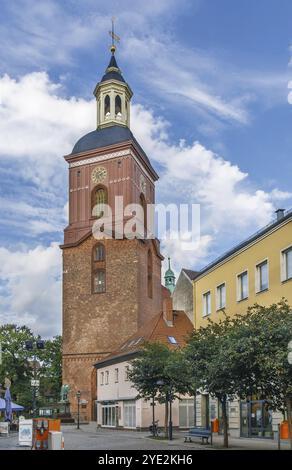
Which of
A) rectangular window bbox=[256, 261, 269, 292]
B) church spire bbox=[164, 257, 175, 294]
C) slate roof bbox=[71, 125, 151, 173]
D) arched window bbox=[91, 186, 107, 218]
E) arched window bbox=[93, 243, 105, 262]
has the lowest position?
rectangular window bbox=[256, 261, 269, 292]

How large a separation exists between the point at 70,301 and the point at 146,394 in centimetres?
3351

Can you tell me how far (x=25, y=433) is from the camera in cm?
2747

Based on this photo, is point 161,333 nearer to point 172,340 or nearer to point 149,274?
point 172,340

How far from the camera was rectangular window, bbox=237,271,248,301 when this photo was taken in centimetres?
3428

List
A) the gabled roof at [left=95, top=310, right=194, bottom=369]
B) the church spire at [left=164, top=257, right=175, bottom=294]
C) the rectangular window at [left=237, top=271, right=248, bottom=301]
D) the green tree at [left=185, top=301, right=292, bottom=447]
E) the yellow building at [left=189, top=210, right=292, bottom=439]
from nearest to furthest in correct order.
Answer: the green tree at [left=185, top=301, right=292, bottom=447] → the yellow building at [left=189, top=210, right=292, bottom=439] → the rectangular window at [left=237, top=271, right=248, bottom=301] → the gabled roof at [left=95, top=310, right=194, bottom=369] → the church spire at [left=164, top=257, right=175, bottom=294]

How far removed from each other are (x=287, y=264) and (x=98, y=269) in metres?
42.9

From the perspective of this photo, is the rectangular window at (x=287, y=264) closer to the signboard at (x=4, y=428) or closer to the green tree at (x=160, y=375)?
the green tree at (x=160, y=375)

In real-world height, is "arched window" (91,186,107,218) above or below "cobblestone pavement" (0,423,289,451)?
above

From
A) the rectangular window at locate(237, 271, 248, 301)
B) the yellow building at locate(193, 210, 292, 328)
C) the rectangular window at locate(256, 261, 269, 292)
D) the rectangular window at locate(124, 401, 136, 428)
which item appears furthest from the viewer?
the rectangular window at locate(124, 401, 136, 428)

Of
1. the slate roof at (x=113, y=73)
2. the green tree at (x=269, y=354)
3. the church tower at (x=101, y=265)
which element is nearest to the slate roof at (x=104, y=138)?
the church tower at (x=101, y=265)

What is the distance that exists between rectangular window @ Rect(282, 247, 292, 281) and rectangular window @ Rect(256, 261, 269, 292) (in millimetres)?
1674

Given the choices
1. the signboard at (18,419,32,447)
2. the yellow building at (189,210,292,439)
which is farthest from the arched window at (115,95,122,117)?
the signboard at (18,419,32,447)

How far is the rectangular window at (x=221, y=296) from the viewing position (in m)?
37.3

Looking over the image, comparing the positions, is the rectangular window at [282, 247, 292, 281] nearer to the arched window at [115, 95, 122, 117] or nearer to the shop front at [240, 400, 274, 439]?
the shop front at [240, 400, 274, 439]
